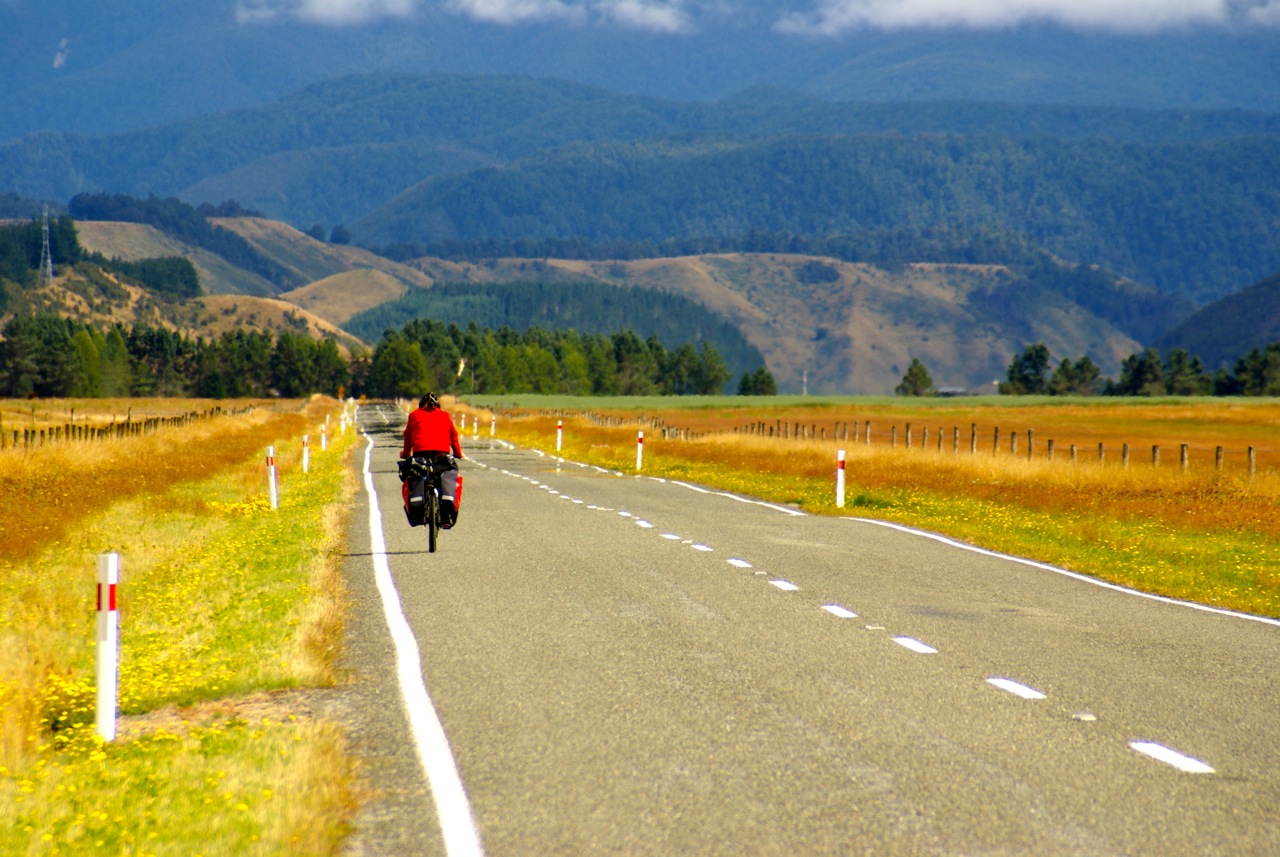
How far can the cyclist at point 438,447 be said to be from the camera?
58.3 ft

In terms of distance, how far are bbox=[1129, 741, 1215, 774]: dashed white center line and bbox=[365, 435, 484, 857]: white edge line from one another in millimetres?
3544

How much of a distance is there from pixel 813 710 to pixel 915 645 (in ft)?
8.48

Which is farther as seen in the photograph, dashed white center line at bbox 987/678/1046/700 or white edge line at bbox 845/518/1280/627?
white edge line at bbox 845/518/1280/627

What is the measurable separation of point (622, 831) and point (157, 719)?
3.54 metres

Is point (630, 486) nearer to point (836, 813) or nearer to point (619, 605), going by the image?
point (619, 605)

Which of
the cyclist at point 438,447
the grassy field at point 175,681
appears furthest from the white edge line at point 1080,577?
the grassy field at point 175,681

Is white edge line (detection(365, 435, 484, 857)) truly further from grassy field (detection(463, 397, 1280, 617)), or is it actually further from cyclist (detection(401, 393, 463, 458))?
grassy field (detection(463, 397, 1280, 617))

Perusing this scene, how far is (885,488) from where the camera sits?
98.4 feet

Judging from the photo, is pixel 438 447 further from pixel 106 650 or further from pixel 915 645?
pixel 106 650

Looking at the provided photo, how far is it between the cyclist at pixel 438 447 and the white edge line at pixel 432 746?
4107 millimetres

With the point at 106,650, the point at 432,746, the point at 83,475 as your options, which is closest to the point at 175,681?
the point at 106,650

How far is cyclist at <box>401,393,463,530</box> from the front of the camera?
17781 millimetres

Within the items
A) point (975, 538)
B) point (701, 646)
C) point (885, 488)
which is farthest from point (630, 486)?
point (701, 646)

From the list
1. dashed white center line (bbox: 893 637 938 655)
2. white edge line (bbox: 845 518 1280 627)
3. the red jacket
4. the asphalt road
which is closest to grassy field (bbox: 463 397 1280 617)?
white edge line (bbox: 845 518 1280 627)
